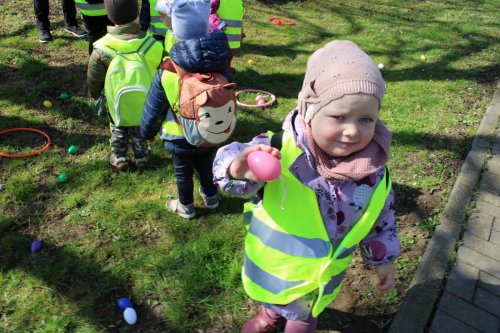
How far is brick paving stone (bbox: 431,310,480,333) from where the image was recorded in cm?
253

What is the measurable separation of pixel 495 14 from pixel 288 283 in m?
10.7

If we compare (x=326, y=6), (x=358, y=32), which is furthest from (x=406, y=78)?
(x=326, y=6)

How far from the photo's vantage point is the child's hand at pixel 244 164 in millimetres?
1609

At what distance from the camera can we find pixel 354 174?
1.69 m

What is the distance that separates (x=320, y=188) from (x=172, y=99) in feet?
4.47

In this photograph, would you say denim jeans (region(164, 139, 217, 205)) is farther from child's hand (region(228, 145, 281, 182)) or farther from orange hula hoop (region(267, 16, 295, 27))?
orange hula hoop (region(267, 16, 295, 27))

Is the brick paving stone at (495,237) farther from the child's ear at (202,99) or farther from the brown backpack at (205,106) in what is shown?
the child's ear at (202,99)

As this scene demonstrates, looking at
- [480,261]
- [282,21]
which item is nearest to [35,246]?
[480,261]

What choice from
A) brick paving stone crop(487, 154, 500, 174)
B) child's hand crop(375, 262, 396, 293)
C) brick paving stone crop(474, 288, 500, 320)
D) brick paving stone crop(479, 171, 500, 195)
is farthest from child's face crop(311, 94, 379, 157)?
brick paving stone crop(487, 154, 500, 174)

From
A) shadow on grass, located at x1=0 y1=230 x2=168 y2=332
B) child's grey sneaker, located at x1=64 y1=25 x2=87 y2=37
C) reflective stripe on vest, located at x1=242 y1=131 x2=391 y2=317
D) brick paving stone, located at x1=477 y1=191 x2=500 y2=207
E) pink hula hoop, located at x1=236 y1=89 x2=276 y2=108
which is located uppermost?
reflective stripe on vest, located at x1=242 y1=131 x2=391 y2=317

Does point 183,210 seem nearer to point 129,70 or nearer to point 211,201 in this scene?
point 211,201

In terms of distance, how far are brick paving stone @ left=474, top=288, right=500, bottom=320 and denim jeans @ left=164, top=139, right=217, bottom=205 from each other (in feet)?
6.84

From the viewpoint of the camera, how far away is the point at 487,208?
3.54 m

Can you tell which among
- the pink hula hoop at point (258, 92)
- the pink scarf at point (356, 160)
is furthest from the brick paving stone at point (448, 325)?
the pink hula hoop at point (258, 92)
